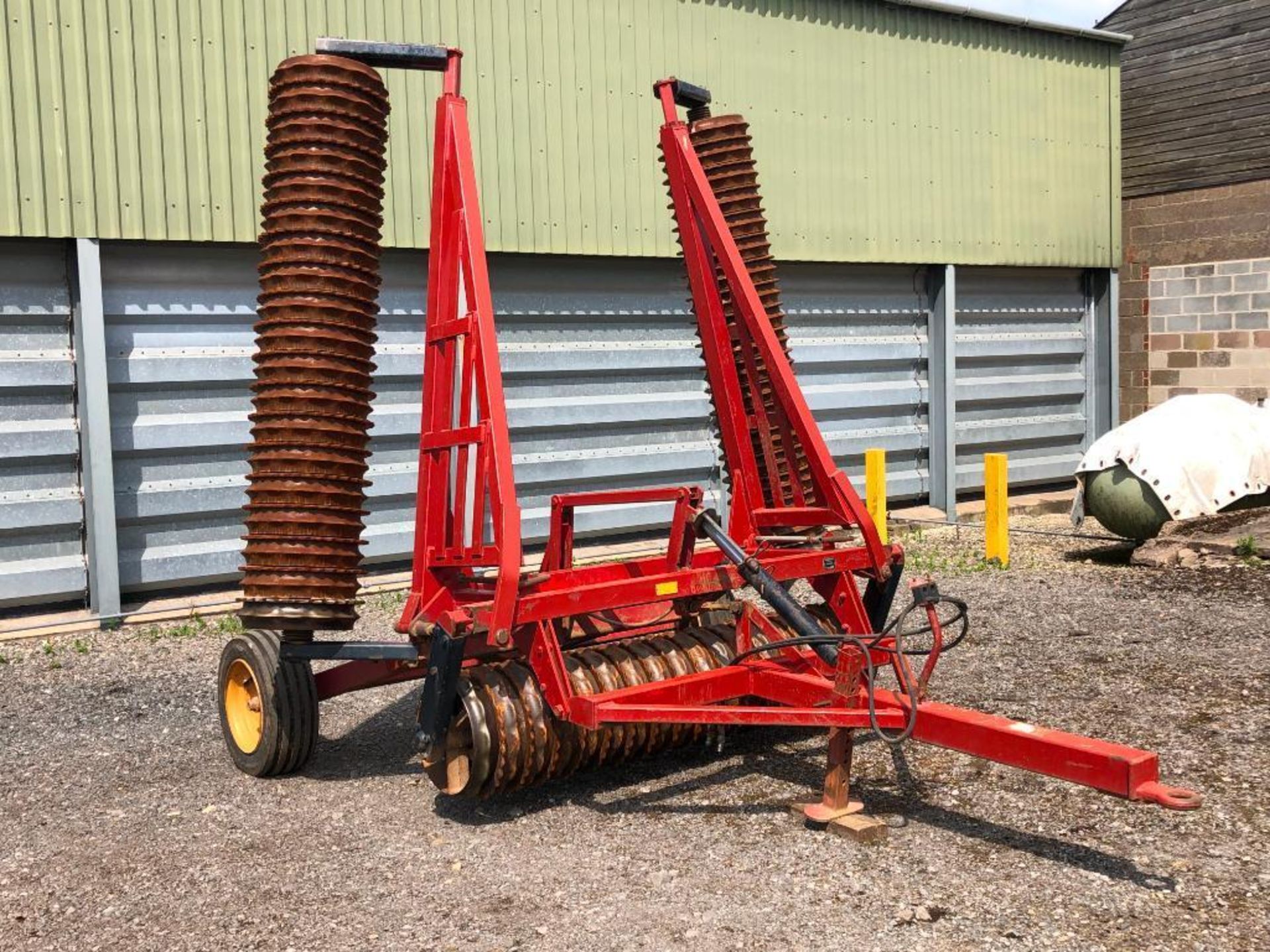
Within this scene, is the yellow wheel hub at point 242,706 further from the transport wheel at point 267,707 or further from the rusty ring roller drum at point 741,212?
the rusty ring roller drum at point 741,212

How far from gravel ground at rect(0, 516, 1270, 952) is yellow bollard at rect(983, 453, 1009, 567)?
345 centimetres

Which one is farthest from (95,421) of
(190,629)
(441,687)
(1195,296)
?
(1195,296)

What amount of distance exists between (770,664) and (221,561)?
18.5ft

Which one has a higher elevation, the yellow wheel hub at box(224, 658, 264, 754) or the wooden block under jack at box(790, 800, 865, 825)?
the yellow wheel hub at box(224, 658, 264, 754)

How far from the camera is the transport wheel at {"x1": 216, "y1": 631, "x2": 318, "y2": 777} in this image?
545 cm

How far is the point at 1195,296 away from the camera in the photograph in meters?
14.7

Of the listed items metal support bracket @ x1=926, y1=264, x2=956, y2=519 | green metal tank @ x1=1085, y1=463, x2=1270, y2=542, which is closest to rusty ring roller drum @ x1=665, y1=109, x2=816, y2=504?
green metal tank @ x1=1085, y1=463, x2=1270, y2=542

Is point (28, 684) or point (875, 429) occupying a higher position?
point (875, 429)

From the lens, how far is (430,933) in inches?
155

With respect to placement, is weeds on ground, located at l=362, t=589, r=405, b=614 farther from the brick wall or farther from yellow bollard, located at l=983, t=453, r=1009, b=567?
the brick wall

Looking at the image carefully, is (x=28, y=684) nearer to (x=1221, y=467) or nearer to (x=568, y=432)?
(x=568, y=432)

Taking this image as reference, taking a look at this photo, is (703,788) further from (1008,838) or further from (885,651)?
(1008,838)

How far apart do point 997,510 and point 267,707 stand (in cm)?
671

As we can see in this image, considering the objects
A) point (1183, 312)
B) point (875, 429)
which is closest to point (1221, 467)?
point (875, 429)
